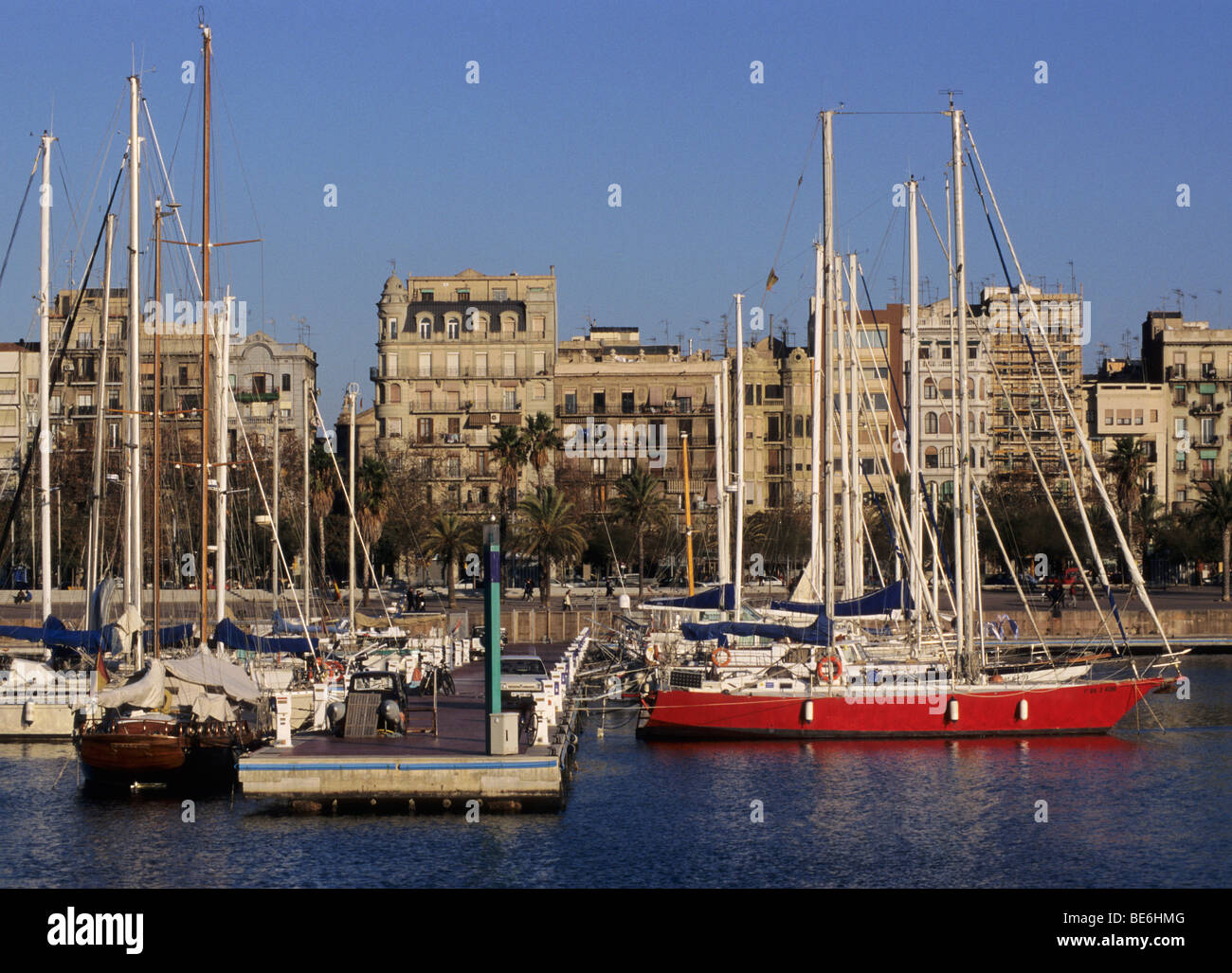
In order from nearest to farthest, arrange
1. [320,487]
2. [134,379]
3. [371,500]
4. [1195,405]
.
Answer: [134,379] → [371,500] → [320,487] → [1195,405]

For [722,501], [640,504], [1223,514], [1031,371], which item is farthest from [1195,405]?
[722,501]

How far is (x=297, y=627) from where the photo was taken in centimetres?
5269

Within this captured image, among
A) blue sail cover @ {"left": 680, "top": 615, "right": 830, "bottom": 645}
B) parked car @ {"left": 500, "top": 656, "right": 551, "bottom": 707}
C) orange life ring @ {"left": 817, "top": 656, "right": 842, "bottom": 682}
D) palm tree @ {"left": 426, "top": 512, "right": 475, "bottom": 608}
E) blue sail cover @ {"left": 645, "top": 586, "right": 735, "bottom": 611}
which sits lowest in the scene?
parked car @ {"left": 500, "top": 656, "right": 551, "bottom": 707}

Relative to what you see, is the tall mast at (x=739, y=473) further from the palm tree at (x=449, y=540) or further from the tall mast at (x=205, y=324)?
the palm tree at (x=449, y=540)

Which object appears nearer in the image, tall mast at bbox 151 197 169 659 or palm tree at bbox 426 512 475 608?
tall mast at bbox 151 197 169 659

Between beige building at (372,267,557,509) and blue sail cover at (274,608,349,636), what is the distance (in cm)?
5284

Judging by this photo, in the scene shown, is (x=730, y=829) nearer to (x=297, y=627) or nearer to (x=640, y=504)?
(x=297, y=627)

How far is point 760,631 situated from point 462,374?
68.1m

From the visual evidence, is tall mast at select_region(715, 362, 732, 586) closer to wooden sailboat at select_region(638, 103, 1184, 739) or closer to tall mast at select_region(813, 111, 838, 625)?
tall mast at select_region(813, 111, 838, 625)

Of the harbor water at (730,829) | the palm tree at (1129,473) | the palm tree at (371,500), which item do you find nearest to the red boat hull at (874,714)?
the harbor water at (730,829)

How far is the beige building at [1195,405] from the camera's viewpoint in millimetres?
117750

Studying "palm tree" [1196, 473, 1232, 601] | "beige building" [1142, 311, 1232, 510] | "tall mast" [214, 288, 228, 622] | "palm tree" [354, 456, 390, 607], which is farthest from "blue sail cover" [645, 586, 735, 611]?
"beige building" [1142, 311, 1232, 510]

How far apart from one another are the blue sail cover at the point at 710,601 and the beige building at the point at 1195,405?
70697 mm

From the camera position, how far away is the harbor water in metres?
27.7
